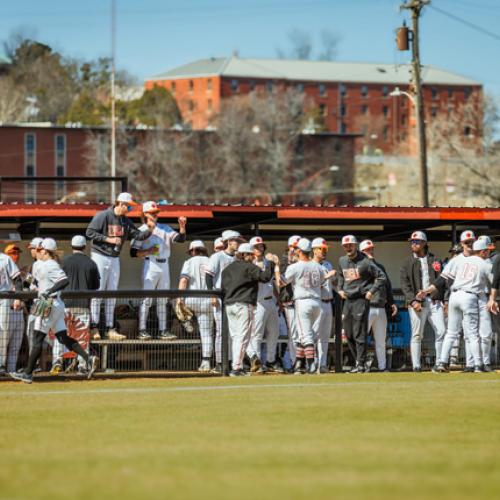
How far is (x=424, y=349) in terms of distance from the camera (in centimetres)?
1938

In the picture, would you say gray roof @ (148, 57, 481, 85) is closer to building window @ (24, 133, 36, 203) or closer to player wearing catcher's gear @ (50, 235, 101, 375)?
building window @ (24, 133, 36, 203)

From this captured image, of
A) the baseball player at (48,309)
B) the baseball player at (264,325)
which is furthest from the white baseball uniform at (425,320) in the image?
the baseball player at (48,309)

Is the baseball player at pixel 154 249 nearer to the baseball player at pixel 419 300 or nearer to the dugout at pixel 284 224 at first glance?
the dugout at pixel 284 224

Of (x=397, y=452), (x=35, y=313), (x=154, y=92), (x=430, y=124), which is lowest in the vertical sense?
(x=397, y=452)

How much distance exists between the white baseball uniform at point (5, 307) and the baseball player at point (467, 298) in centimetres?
609

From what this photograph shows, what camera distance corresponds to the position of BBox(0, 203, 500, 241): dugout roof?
20797 mm

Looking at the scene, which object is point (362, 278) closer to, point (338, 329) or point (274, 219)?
point (338, 329)

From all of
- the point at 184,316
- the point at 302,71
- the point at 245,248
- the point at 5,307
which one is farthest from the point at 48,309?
the point at 302,71

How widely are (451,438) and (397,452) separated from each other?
1046 mm

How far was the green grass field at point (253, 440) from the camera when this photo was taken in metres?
8.17

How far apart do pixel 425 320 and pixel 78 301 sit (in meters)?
5.26

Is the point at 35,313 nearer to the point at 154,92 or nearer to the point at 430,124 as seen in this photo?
the point at 430,124

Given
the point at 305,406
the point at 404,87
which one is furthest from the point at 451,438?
the point at 404,87

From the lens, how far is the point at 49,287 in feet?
53.6
